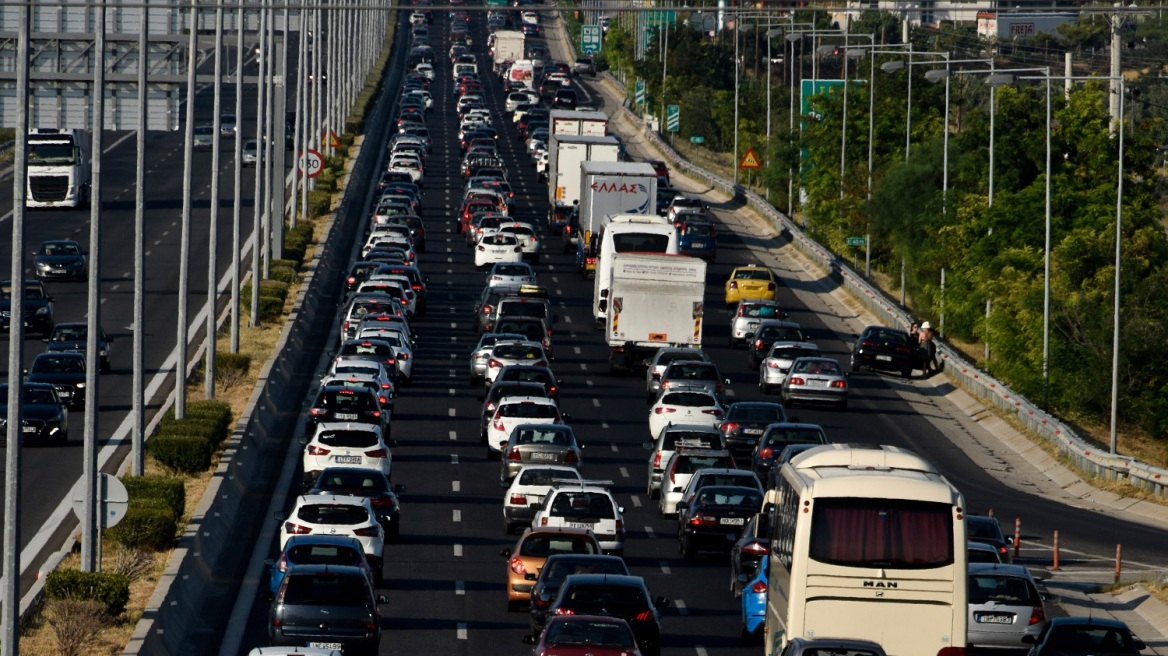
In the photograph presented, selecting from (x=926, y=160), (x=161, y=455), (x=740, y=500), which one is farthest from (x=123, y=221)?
(x=740, y=500)

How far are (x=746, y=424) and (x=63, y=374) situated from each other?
53.3 ft

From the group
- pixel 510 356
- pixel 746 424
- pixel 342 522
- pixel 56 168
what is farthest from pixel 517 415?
pixel 56 168

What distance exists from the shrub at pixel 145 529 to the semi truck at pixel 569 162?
5340cm

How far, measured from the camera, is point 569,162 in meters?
87.2

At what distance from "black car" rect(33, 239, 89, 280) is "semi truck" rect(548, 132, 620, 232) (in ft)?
67.9

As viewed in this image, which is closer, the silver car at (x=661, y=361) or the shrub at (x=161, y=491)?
the shrub at (x=161, y=491)

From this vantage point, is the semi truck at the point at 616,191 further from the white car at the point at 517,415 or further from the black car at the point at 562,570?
the black car at the point at 562,570

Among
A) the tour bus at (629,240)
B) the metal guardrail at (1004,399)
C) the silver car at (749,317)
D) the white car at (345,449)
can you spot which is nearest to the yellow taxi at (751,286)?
the metal guardrail at (1004,399)

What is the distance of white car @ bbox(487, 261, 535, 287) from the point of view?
A: 69.8 metres

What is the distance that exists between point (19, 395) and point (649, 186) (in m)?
49.3

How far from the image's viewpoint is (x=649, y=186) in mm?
75062

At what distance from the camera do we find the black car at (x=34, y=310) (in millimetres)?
61500

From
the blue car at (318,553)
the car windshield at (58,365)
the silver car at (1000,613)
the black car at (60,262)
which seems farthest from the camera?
the black car at (60,262)

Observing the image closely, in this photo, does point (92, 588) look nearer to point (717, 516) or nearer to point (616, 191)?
A: point (717, 516)
